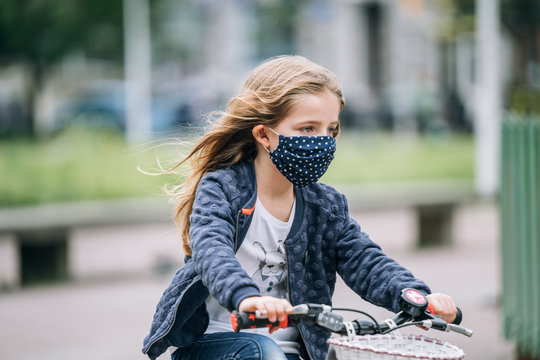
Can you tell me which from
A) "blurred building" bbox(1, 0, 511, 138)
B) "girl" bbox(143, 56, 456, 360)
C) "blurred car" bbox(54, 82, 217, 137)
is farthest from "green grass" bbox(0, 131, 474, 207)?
"blurred building" bbox(1, 0, 511, 138)

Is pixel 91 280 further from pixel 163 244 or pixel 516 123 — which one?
pixel 516 123

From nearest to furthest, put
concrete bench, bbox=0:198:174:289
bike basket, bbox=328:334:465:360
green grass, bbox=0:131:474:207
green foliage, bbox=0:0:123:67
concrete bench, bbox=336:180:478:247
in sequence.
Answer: bike basket, bbox=328:334:465:360 → concrete bench, bbox=0:198:174:289 → concrete bench, bbox=336:180:478:247 → green grass, bbox=0:131:474:207 → green foliage, bbox=0:0:123:67

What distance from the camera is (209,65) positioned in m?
30.7

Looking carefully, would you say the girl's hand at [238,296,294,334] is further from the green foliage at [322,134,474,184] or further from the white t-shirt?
the green foliage at [322,134,474,184]

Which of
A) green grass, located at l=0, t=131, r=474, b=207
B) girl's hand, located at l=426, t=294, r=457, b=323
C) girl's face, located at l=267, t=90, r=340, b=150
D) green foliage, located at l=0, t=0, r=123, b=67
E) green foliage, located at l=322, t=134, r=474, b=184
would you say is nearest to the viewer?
girl's hand, located at l=426, t=294, r=457, b=323

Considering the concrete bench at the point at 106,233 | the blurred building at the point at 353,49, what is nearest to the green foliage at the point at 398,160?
the concrete bench at the point at 106,233

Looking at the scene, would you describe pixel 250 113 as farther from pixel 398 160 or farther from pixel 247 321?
pixel 398 160

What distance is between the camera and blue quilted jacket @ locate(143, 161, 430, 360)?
2.59m

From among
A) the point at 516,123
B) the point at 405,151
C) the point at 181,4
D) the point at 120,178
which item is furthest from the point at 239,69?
the point at 516,123

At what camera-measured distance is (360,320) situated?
2375mm

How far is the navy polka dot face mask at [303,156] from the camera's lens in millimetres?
2666

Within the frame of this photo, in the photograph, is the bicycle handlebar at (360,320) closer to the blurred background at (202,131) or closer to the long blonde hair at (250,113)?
the long blonde hair at (250,113)

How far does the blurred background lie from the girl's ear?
0.40 meters

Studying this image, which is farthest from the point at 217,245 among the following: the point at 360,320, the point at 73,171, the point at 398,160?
the point at 398,160
